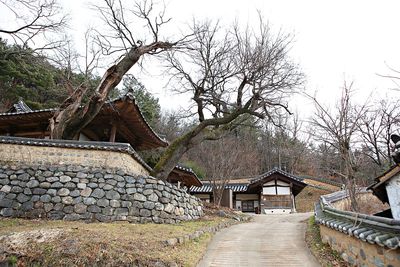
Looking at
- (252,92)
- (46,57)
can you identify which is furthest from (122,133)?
(252,92)

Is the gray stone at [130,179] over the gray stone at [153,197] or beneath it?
over

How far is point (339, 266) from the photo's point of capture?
18.7 ft

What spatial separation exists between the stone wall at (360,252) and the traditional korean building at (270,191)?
18.3m

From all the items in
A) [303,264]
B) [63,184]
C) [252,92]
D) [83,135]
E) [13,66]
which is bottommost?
[303,264]

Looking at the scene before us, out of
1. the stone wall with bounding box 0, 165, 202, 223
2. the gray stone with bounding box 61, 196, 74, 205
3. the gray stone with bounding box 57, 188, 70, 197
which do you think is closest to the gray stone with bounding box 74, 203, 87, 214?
the stone wall with bounding box 0, 165, 202, 223

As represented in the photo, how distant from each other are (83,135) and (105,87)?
411cm

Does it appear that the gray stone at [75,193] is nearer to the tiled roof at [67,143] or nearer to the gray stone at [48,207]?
the gray stone at [48,207]

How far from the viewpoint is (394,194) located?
11.7 meters

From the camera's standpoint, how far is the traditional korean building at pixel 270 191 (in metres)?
24.8

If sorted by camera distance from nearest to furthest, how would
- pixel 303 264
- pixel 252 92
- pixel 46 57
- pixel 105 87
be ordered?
pixel 303 264 → pixel 46 57 → pixel 105 87 → pixel 252 92

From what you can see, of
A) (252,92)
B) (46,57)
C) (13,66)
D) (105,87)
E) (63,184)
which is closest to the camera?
(63,184)

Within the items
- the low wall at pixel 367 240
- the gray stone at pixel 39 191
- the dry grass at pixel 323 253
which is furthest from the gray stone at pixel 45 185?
the low wall at pixel 367 240

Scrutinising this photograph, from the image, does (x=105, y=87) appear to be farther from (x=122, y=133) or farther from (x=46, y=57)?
(x=122, y=133)

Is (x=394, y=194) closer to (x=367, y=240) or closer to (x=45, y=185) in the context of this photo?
(x=367, y=240)
